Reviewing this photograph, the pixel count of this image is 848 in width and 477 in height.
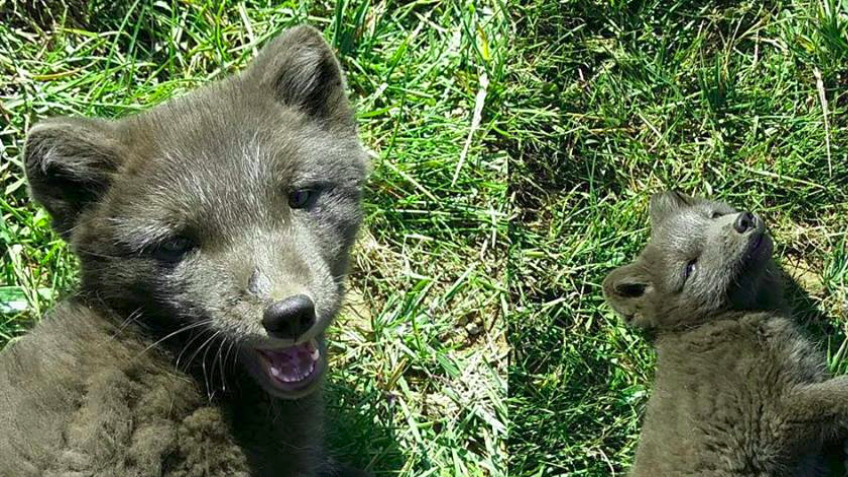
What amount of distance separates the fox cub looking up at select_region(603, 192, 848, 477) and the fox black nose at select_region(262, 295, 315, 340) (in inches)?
77.5

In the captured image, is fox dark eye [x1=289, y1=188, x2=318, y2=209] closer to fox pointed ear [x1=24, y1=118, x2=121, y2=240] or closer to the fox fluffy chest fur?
fox pointed ear [x1=24, y1=118, x2=121, y2=240]

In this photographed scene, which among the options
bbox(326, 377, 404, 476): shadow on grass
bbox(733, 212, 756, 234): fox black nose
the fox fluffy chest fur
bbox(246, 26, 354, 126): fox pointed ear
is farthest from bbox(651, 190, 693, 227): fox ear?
bbox(246, 26, 354, 126): fox pointed ear

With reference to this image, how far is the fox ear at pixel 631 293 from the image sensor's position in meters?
5.34

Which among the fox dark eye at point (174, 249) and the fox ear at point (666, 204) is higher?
the fox dark eye at point (174, 249)

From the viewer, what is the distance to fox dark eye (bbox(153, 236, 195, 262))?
4031mm

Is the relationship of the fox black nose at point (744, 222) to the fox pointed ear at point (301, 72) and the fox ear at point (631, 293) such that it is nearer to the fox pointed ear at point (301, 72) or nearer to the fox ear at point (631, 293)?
the fox ear at point (631, 293)

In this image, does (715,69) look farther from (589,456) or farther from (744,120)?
(589,456)

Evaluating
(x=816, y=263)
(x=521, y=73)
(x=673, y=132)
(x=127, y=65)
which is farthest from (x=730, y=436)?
(x=127, y=65)

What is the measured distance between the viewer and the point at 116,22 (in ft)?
20.2

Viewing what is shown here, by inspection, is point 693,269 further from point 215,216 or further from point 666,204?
point 215,216

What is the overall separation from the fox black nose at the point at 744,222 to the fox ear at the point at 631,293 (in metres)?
0.53

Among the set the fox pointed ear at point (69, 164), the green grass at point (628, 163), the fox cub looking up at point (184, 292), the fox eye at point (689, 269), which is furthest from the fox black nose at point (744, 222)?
the fox pointed ear at point (69, 164)

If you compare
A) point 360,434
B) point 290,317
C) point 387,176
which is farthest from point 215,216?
point 387,176

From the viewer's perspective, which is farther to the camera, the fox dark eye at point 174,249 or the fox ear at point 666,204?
the fox ear at point 666,204
